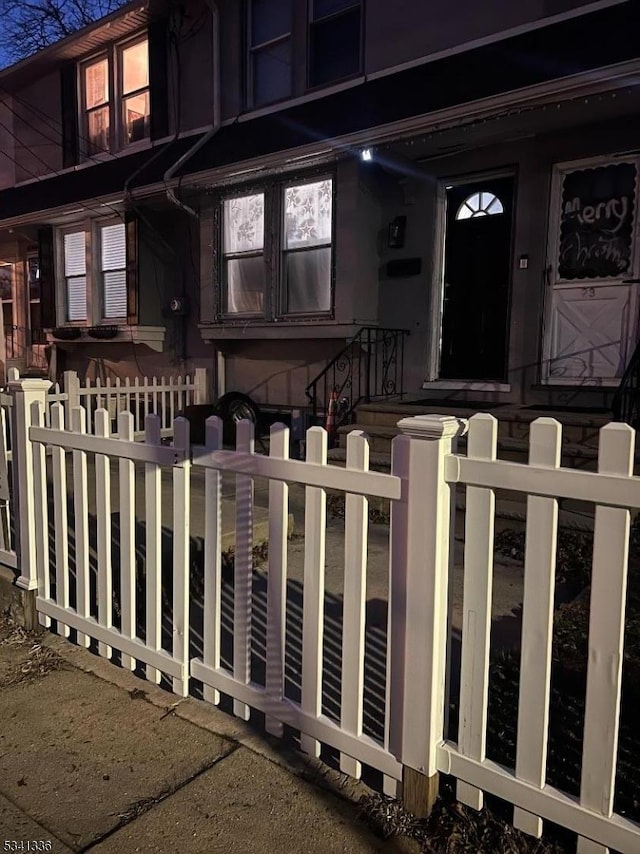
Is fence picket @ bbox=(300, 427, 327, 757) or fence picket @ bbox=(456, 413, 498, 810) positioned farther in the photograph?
fence picket @ bbox=(300, 427, 327, 757)

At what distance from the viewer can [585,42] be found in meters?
5.70

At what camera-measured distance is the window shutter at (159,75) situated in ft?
32.2

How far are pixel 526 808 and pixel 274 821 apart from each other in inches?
30.4

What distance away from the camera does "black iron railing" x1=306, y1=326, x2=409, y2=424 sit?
7812mm

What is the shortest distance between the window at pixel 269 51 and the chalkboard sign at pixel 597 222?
4242 millimetres

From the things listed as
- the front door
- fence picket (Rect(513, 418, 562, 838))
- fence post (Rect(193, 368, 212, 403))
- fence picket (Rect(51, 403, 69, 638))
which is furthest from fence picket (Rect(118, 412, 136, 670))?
fence post (Rect(193, 368, 212, 403))

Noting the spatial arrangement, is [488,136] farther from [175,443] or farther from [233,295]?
[175,443]

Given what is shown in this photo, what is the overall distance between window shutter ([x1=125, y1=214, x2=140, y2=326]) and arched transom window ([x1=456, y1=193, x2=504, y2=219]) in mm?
5102

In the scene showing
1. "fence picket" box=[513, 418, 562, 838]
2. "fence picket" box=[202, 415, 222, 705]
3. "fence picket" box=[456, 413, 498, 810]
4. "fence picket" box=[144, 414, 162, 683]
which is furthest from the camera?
"fence picket" box=[144, 414, 162, 683]

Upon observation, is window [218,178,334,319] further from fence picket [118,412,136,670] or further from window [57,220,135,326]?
fence picket [118,412,136,670]

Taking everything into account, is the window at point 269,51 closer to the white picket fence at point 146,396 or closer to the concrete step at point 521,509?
the white picket fence at point 146,396

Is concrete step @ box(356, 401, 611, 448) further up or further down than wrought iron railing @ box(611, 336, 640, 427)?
further down

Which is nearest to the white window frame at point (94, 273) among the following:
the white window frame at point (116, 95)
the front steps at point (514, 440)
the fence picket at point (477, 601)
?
the white window frame at point (116, 95)

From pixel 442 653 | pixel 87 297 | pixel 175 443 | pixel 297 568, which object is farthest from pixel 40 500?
pixel 87 297
